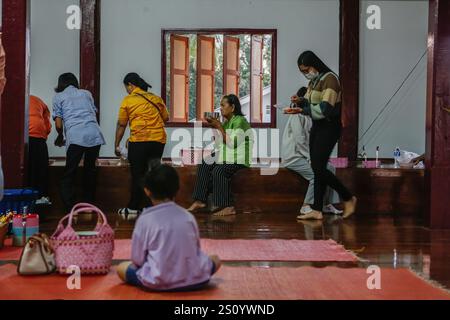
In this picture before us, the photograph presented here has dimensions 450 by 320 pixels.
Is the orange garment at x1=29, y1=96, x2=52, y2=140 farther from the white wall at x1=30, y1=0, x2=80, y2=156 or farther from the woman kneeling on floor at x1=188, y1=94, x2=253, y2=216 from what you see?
the white wall at x1=30, y1=0, x2=80, y2=156

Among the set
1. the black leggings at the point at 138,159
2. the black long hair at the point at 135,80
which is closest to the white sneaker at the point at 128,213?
the black leggings at the point at 138,159

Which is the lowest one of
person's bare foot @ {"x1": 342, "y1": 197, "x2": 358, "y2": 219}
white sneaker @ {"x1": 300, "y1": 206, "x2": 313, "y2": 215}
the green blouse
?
white sneaker @ {"x1": 300, "y1": 206, "x2": 313, "y2": 215}

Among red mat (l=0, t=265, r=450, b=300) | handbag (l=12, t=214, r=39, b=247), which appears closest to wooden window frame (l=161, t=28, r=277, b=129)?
handbag (l=12, t=214, r=39, b=247)

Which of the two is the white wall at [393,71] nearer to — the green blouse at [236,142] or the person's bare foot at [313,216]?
the green blouse at [236,142]

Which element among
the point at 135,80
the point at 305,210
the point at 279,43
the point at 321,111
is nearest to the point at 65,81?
the point at 135,80

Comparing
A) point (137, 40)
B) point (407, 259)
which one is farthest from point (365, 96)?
point (407, 259)

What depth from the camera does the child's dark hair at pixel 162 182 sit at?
3.06m

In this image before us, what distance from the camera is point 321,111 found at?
549 centimetres

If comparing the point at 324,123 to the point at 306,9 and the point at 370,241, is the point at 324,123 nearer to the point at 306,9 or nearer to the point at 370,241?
the point at 370,241

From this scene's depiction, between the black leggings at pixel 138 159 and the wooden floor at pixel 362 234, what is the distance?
27cm

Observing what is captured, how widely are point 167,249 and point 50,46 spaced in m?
6.62

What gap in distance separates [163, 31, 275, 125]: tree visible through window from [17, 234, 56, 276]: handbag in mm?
5867

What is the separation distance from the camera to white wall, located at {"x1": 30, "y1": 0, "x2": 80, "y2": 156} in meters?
9.00
